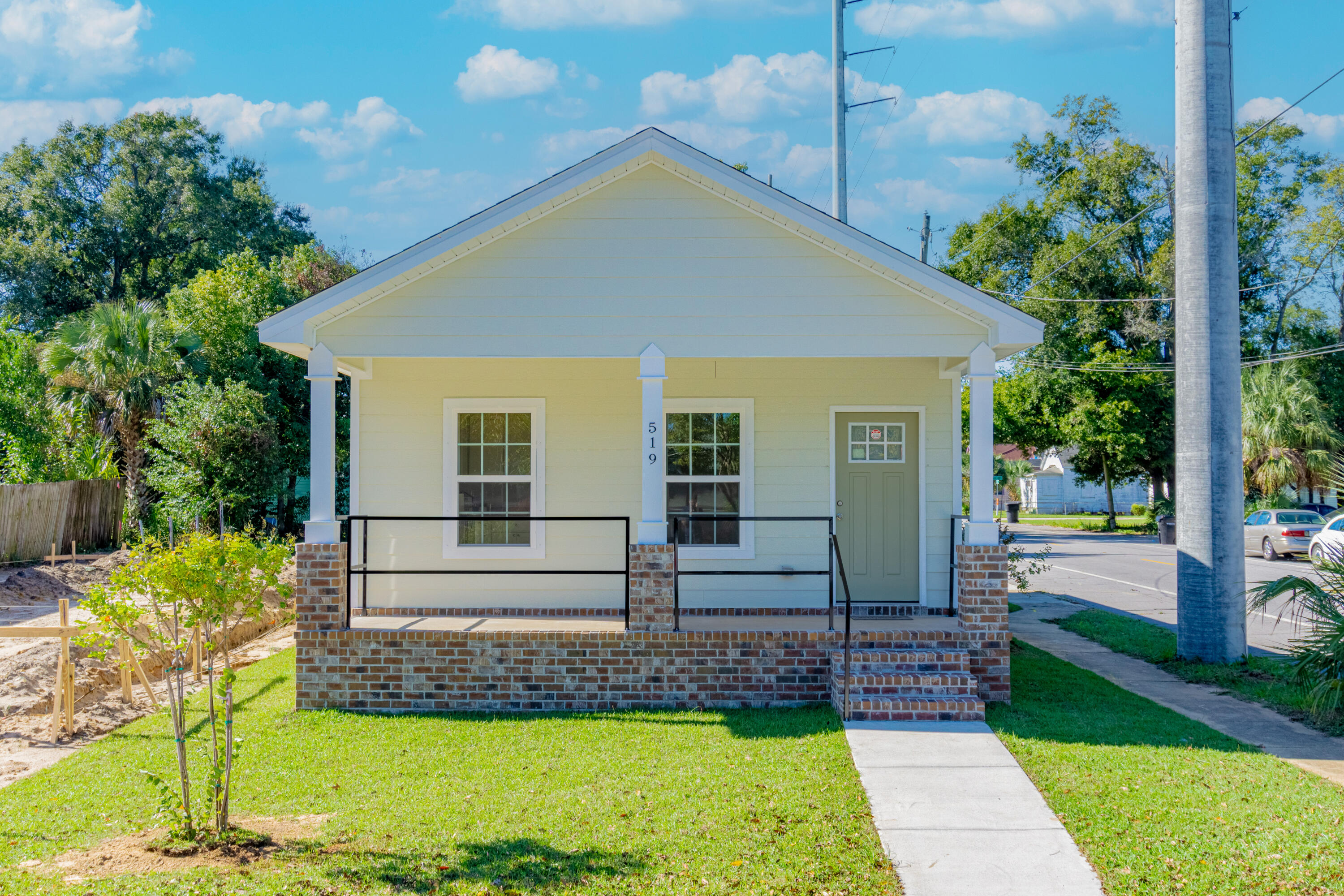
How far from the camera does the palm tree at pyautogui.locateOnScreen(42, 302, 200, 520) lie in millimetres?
19406

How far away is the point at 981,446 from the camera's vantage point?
27.0 feet

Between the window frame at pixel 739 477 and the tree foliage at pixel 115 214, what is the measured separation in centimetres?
2911

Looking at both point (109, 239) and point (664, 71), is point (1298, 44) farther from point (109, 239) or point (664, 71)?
point (109, 239)

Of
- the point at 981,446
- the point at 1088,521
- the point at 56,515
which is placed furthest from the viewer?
the point at 1088,521

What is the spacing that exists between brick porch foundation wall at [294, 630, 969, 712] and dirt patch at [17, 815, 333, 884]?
285cm

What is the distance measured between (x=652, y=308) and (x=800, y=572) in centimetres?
306

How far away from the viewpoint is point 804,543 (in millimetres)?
9961

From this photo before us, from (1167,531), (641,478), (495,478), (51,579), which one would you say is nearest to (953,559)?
(641,478)

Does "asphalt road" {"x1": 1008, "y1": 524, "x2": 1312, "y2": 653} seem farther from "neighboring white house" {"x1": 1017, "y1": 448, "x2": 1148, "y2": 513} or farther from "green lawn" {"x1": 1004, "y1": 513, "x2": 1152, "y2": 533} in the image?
"neighboring white house" {"x1": 1017, "y1": 448, "x2": 1148, "y2": 513}

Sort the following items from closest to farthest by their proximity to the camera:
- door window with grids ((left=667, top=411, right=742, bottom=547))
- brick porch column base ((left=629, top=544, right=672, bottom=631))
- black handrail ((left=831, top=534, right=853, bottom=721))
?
black handrail ((left=831, top=534, right=853, bottom=721)) → brick porch column base ((left=629, top=544, right=672, bottom=631)) → door window with grids ((left=667, top=411, right=742, bottom=547))

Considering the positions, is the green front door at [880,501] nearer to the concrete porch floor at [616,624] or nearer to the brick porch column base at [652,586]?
the concrete porch floor at [616,624]

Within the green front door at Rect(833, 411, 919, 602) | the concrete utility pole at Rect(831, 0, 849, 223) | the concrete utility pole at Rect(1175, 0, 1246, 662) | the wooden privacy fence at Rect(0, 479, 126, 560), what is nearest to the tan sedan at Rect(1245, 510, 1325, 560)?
the concrete utility pole at Rect(831, 0, 849, 223)

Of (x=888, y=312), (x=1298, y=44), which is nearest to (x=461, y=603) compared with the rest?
(x=888, y=312)

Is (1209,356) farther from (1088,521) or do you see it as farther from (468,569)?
(1088,521)
